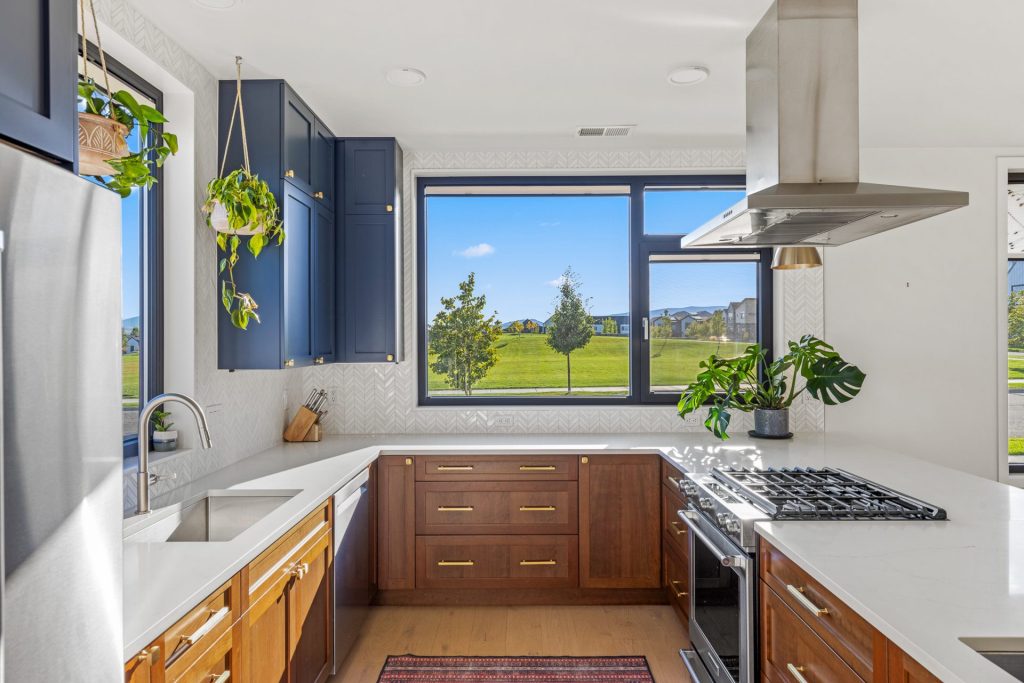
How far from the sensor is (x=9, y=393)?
0.74m

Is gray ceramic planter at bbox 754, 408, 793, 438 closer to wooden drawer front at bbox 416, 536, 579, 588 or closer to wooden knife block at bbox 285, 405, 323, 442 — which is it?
wooden drawer front at bbox 416, 536, 579, 588

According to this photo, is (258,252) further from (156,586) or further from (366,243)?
(156,586)

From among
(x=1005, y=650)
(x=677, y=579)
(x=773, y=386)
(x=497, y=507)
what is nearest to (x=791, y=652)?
(x=1005, y=650)

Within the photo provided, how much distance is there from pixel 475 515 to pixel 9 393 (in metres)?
2.63

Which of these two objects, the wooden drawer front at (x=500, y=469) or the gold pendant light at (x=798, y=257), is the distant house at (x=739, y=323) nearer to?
the gold pendant light at (x=798, y=257)

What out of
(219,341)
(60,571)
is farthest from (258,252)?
(60,571)

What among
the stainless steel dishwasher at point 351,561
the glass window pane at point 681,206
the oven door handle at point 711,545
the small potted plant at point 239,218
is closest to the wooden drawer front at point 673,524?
the oven door handle at point 711,545

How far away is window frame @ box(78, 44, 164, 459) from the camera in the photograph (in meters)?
2.44

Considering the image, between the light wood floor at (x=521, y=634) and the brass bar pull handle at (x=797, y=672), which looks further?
the light wood floor at (x=521, y=634)

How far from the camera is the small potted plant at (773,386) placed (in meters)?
3.31

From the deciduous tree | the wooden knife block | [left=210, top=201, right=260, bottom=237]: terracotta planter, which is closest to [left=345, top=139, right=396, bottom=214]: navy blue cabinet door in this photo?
the deciduous tree

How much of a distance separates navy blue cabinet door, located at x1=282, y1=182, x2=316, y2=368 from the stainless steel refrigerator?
6.01ft

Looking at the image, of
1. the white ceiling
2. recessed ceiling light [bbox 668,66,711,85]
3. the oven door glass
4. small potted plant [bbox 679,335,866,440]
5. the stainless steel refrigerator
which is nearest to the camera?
the stainless steel refrigerator

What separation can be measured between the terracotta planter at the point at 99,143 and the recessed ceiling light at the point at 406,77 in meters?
1.27
